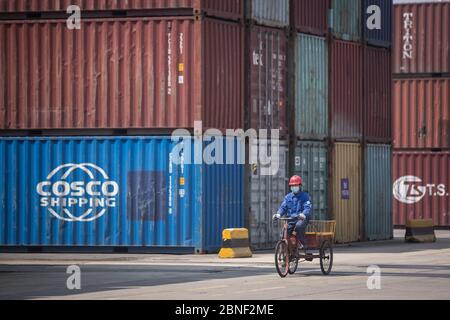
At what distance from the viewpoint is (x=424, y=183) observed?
49.8m

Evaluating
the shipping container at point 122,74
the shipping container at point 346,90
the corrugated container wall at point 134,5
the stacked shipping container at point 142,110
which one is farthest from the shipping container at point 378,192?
the corrugated container wall at point 134,5

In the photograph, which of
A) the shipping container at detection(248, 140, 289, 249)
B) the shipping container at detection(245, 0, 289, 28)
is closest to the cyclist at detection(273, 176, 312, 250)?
the shipping container at detection(248, 140, 289, 249)

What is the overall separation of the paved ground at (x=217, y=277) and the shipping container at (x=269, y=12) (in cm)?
669

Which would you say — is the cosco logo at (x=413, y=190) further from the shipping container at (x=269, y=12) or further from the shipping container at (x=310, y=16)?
the shipping container at (x=269, y=12)

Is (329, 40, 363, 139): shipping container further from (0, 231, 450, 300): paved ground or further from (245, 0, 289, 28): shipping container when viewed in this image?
(0, 231, 450, 300): paved ground

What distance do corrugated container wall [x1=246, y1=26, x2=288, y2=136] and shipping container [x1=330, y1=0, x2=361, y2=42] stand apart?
142 inches

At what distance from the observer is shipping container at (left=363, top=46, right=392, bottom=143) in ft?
133

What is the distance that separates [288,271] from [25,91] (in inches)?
495

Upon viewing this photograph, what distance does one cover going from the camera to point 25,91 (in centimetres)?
3356

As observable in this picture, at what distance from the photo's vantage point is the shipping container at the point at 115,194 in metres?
32.1

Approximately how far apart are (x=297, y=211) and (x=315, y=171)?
13.1 meters

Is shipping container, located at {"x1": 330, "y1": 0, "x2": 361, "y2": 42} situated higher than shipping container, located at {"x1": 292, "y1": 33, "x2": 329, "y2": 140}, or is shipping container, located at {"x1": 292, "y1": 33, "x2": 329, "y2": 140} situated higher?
shipping container, located at {"x1": 330, "y1": 0, "x2": 361, "y2": 42}

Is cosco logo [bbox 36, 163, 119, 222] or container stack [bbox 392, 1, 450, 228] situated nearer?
cosco logo [bbox 36, 163, 119, 222]

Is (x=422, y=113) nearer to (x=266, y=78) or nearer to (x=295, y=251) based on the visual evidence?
(x=266, y=78)
